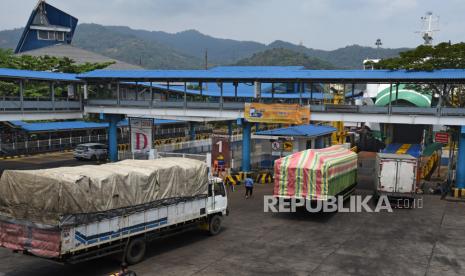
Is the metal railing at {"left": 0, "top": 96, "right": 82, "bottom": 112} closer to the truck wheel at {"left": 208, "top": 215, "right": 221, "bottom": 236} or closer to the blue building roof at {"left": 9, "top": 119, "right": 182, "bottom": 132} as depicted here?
the blue building roof at {"left": 9, "top": 119, "right": 182, "bottom": 132}

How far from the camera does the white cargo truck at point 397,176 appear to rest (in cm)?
2588

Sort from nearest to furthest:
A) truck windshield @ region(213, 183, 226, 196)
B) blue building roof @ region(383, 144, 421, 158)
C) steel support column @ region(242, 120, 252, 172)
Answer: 1. truck windshield @ region(213, 183, 226, 196)
2. steel support column @ region(242, 120, 252, 172)
3. blue building roof @ region(383, 144, 421, 158)

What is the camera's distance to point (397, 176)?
26.2m

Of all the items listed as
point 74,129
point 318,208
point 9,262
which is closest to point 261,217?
point 318,208

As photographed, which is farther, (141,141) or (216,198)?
(141,141)

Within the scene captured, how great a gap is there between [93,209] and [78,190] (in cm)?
83

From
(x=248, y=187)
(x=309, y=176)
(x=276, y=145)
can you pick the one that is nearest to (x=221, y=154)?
(x=276, y=145)

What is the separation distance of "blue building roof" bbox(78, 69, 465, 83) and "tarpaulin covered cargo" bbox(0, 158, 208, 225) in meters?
Answer: 17.9

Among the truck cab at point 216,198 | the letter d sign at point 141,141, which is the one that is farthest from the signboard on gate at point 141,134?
the truck cab at point 216,198

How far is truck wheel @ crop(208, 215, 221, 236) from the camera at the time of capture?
787 inches

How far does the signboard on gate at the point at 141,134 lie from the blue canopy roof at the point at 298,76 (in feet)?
12.0

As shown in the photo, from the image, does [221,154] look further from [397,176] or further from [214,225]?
[214,225]

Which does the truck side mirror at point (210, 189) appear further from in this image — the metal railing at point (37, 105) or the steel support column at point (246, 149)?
the metal railing at point (37, 105)

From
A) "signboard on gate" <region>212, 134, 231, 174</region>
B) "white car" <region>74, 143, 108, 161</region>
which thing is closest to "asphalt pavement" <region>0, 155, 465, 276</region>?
"signboard on gate" <region>212, 134, 231, 174</region>
